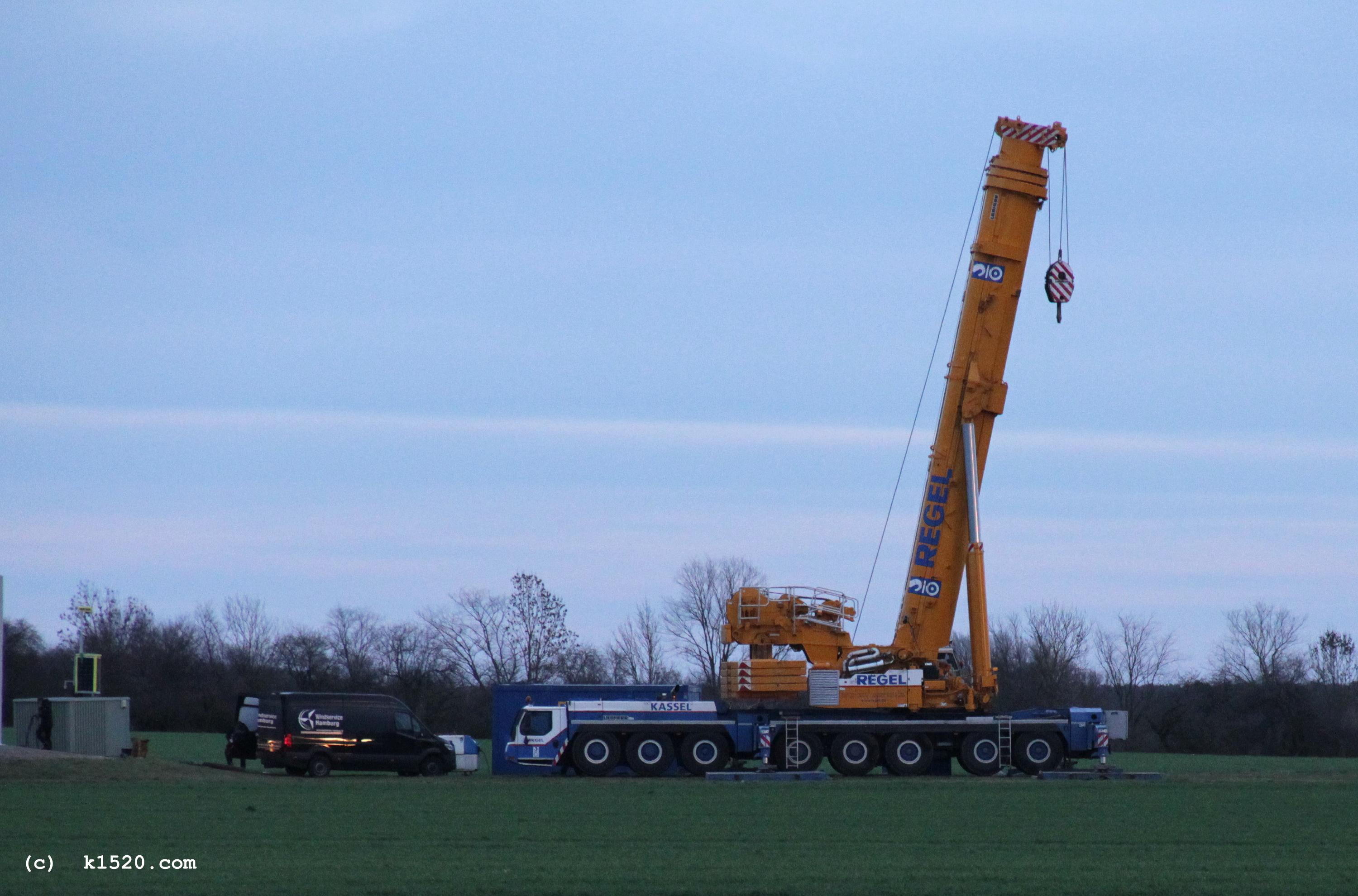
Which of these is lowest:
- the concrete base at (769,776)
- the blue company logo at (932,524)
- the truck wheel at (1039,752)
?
the concrete base at (769,776)

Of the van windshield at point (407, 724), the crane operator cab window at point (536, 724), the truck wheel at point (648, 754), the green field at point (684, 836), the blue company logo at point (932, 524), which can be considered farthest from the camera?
the van windshield at point (407, 724)

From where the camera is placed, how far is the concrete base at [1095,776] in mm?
31469

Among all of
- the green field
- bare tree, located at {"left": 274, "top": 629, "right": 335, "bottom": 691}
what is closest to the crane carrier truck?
the green field

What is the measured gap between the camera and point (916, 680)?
105 feet

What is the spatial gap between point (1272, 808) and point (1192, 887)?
33.1 ft

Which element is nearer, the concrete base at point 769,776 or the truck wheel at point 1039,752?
the concrete base at point 769,776

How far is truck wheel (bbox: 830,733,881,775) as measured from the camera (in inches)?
1256

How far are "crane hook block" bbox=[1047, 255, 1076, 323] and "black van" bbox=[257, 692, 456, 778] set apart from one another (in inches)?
627

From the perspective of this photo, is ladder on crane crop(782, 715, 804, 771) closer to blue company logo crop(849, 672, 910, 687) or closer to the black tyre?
the black tyre

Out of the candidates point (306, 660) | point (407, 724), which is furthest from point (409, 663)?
point (407, 724)

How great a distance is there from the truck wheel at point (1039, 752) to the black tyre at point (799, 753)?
157 inches

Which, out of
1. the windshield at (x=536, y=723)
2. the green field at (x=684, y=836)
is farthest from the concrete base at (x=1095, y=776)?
the windshield at (x=536, y=723)

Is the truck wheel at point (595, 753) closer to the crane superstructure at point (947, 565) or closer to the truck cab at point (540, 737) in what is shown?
the truck cab at point (540, 737)

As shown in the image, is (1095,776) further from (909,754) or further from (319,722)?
(319,722)
